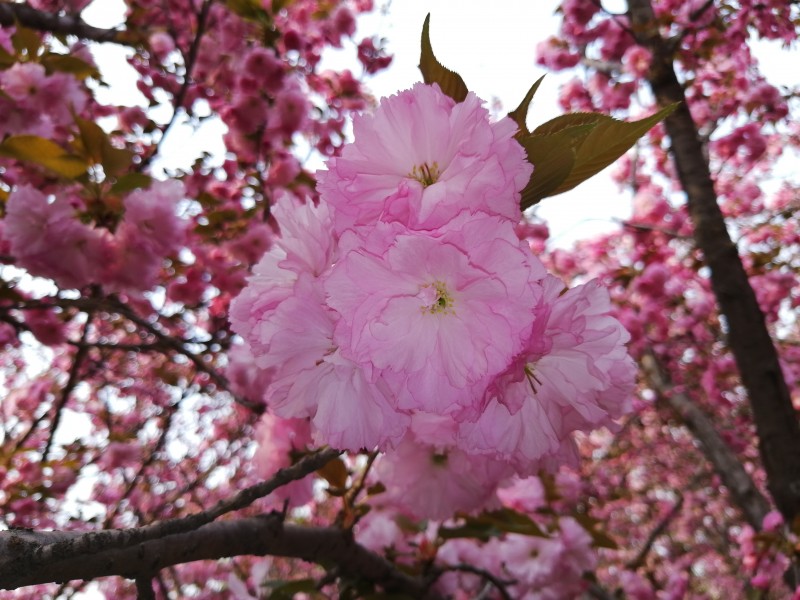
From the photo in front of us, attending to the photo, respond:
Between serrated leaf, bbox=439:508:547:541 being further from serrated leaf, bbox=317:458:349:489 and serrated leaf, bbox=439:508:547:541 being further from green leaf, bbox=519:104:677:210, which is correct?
green leaf, bbox=519:104:677:210

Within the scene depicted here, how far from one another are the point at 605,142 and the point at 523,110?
0.11m

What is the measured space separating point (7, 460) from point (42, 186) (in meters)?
1.21

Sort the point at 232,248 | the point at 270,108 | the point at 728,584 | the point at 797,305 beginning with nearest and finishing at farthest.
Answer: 1. the point at 232,248
2. the point at 270,108
3. the point at 797,305
4. the point at 728,584

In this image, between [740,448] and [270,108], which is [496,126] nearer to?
[270,108]

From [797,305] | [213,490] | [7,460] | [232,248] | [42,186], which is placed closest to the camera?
[42,186]

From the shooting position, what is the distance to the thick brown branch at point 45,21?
7.61 ft

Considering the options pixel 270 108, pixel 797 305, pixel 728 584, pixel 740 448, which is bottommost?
pixel 728 584

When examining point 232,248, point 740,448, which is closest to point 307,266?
point 232,248

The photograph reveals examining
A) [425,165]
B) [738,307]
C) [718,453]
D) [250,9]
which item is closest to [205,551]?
[425,165]

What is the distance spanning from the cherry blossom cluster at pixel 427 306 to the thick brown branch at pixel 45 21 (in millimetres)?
2373

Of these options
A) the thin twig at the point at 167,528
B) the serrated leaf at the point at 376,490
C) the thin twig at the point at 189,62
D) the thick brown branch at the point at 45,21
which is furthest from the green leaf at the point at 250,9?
the thin twig at the point at 167,528

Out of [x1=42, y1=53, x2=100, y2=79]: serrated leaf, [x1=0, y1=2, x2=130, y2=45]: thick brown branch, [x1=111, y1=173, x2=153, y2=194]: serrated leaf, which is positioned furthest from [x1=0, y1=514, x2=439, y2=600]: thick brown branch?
[x1=0, y1=2, x2=130, y2=45]: thick brown branch

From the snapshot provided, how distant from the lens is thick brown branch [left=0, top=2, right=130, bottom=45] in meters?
2.32

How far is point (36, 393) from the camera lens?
446 centimetres
